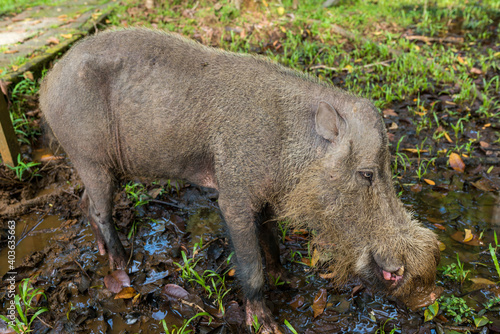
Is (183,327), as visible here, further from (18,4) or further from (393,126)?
(18,4)

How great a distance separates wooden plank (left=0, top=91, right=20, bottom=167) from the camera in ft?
13.8

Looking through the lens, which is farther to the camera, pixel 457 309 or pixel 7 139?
pixel 7 139

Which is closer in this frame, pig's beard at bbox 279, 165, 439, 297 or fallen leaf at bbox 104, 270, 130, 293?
pig's beard at bbox 279, 165, 439, 297

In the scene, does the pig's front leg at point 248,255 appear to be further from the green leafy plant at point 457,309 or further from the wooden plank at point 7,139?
the wooden plank at point 7,139

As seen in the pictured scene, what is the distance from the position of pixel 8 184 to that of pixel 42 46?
9.20 ft

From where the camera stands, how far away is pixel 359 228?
2.70m

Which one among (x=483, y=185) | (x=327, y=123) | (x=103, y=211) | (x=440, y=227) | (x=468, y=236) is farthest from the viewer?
(x=483, y=185)

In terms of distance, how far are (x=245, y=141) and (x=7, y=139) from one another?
295 centimetres

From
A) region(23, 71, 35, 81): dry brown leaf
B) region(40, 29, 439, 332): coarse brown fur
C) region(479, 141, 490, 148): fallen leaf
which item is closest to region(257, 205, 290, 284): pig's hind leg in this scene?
region(40, 29, 439, 332): coarse brown fur

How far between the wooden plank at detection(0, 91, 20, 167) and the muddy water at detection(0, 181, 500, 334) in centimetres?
79

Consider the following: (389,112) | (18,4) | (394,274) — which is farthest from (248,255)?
(18,4)

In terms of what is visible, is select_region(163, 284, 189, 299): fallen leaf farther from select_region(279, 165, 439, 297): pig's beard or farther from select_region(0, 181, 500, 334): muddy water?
select_region(279, 165, 439, 297): pig's beard

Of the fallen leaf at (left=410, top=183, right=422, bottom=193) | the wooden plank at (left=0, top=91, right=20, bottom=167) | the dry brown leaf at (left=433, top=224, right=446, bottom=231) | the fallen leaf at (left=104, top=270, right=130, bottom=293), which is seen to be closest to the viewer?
the fallen leaf at (left=104, top=270, right=130, bottom=293)

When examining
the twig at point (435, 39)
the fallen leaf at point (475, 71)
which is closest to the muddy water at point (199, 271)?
the fallen leaf at point (475, 71)
